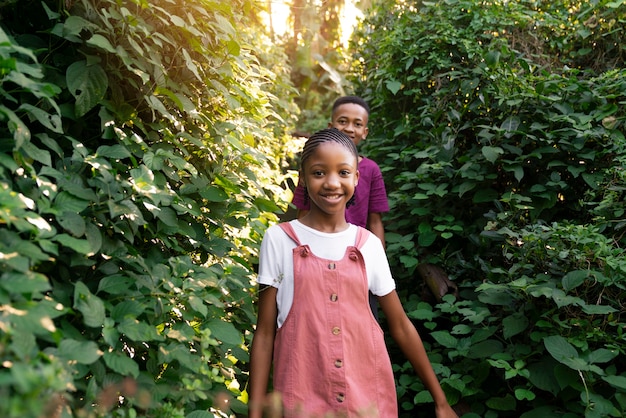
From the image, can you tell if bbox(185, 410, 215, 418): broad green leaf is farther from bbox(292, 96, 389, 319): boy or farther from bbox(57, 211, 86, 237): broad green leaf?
bbox(292, 96, 389, 319): boy

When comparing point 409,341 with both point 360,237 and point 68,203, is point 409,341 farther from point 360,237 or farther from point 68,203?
point 68,203

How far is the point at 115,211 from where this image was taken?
5.03 ft

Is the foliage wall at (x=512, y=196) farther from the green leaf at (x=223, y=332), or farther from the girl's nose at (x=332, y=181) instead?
the green leaf at (x=223, y=332)

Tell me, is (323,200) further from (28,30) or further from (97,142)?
(28,30)

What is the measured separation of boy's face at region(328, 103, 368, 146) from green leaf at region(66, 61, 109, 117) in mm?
2200

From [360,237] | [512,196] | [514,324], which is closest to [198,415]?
[360,237]

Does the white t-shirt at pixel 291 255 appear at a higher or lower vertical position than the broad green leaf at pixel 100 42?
lower

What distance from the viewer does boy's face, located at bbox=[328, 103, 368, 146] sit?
3.88m

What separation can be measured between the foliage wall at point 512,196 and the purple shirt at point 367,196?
290 mm

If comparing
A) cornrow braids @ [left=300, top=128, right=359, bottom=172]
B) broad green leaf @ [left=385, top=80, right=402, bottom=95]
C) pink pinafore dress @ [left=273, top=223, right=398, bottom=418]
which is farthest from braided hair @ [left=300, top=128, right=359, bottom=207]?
broad green leaf @ [left=385, top=80, right=402, bottom=95]

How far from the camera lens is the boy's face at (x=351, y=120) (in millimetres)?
3883

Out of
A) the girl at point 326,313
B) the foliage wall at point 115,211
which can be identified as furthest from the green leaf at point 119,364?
the girl at point 326,313

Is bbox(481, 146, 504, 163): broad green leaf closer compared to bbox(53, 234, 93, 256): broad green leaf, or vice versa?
bbox(53, 234, 93, 256): broad green leaf

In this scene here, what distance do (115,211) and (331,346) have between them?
85 centimetres
